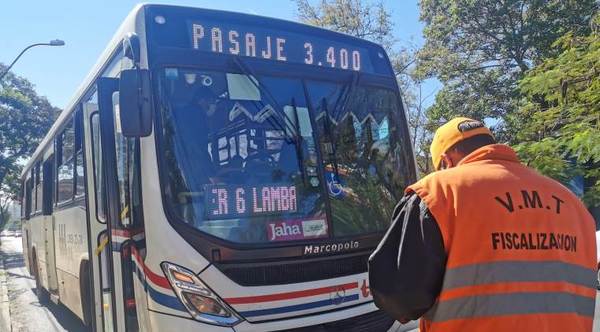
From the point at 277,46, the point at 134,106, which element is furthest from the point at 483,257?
the point at 277,46

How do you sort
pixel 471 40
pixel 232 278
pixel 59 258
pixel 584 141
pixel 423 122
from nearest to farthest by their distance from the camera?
pixel 232 278
pixel 584 141
pixel 59 258
pixel 471 40
pixel 423 122

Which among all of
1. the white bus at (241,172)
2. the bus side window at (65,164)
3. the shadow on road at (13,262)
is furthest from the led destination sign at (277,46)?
the shadow on road at (13,262)

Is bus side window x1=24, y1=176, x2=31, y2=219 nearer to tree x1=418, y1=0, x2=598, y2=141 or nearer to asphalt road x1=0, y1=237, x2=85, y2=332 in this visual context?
asphalt road x1=0, y1=237, x2=85, y2=332

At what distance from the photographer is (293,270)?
12.3 feet

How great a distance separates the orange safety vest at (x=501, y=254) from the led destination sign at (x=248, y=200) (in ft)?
5.92

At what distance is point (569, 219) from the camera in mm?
2199

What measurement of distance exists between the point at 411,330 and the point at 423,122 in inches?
786

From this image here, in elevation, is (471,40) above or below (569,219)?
above

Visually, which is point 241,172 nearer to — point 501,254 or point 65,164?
point 501,254

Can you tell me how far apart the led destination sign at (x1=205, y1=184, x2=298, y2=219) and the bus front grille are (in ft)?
1.17

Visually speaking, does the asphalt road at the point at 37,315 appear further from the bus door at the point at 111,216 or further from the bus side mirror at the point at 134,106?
the bus side mirror at the point at 134,106

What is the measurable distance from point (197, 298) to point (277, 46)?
6.55 ft

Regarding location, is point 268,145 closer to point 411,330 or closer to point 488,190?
point 411,330

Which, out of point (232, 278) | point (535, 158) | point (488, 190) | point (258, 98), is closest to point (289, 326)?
point (232, 278)
